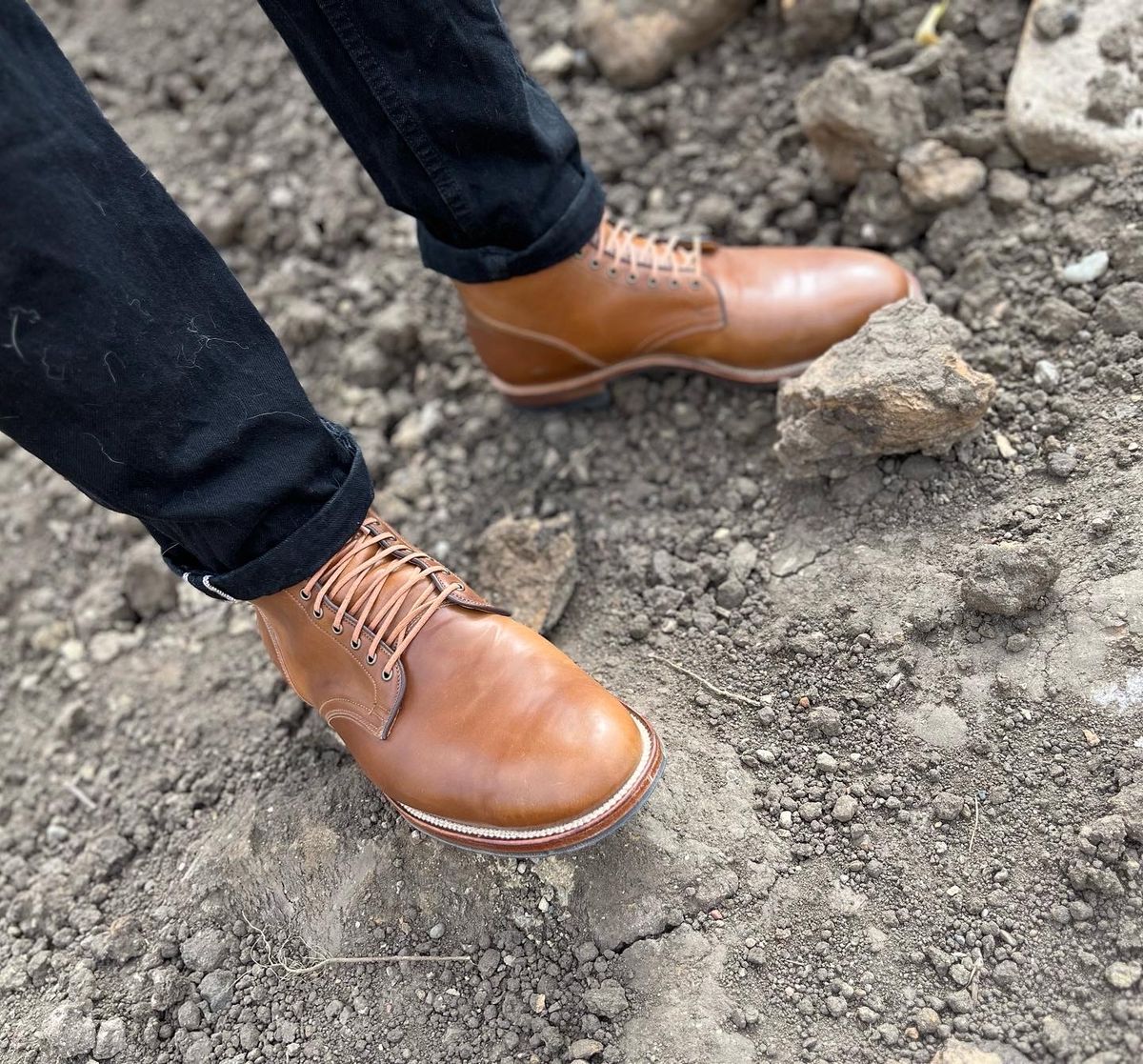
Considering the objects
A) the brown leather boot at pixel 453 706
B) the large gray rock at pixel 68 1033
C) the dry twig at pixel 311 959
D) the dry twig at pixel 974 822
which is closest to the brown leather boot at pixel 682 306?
the brown leather boot at pixel 453 706

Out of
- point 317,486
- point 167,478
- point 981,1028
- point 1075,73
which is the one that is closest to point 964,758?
point 981,1028

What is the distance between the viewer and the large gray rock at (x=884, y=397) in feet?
5.38

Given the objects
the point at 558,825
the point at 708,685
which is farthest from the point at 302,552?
the point at 708,685

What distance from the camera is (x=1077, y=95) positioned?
197cm

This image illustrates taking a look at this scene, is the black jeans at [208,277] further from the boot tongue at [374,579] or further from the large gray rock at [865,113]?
the large gray rock at [865,113]

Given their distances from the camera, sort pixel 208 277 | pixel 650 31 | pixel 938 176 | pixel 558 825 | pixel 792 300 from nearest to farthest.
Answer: pixel 208 277
pixel 558 825
pixel 792 300
pixel 938 176
pixel 650 31

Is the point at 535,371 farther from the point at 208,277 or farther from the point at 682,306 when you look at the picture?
→ the point at 208,277

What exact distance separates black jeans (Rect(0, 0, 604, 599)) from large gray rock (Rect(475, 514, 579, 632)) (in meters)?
0.47

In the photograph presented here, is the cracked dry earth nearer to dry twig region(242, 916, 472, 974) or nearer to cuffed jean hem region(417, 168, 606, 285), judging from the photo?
dry twig region(242, 916, 472, 974)

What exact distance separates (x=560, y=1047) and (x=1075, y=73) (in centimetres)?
201

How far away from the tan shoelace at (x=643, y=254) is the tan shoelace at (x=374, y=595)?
72cm

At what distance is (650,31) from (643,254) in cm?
90

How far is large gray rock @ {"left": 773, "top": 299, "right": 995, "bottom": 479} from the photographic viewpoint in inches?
64.6

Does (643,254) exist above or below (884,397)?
above
